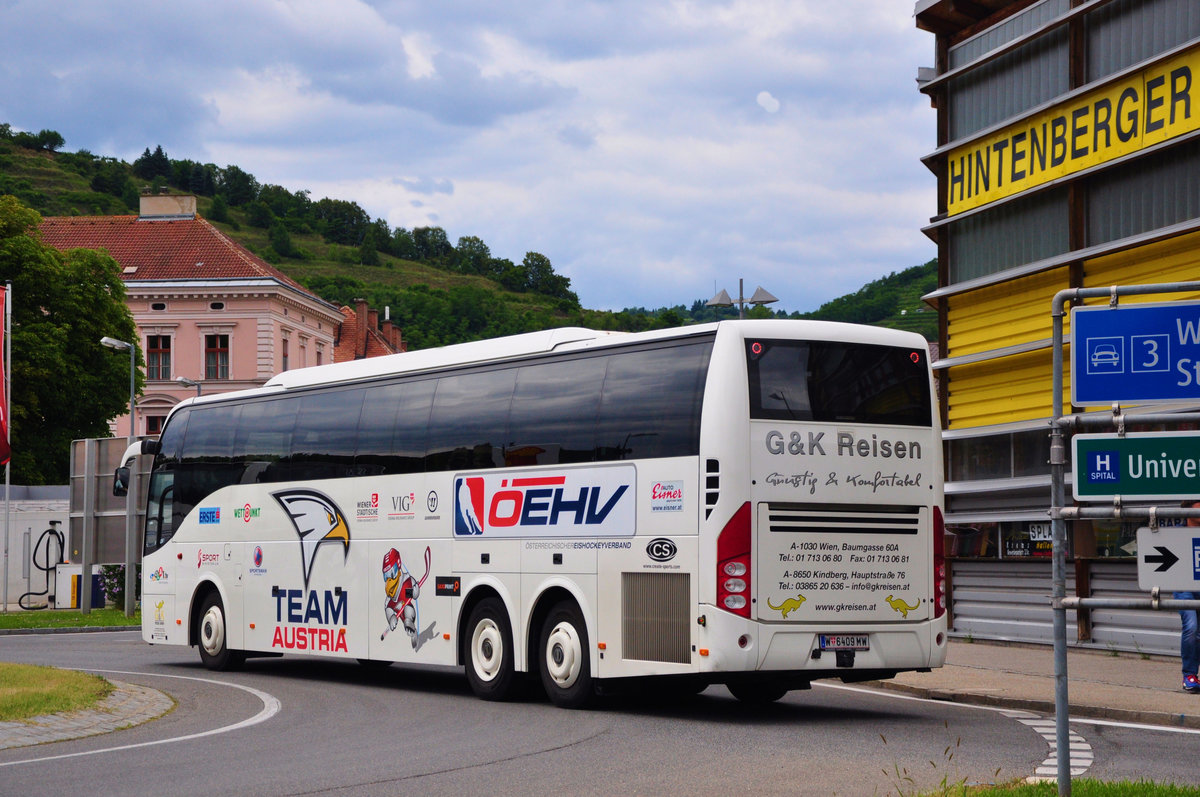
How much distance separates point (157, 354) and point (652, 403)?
65.7 m

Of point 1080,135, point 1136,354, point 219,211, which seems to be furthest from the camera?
point 219,211

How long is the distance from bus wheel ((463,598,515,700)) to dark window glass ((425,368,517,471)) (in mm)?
1560

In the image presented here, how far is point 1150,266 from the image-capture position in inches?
789

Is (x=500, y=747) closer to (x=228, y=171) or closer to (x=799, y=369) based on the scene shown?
(x=799, y=369)

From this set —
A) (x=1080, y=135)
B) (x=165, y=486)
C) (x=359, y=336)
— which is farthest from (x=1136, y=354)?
(x=359, y=336)

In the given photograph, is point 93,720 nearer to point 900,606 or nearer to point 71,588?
point 900,606

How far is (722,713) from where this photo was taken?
14.9 meters

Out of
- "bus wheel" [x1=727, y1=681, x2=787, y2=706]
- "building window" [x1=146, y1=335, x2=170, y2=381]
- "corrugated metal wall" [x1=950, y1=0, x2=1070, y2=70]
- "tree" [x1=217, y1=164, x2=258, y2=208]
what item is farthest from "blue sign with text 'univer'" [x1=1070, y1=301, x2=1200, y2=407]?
"tree" [x1=217, y1=164, x2=258, y2=208]

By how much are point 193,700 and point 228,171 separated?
6568 inches

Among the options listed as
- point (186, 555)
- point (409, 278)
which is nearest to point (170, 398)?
point (186, 555)

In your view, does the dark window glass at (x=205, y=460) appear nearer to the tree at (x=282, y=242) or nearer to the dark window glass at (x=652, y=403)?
the dark window glass at (x=652, y=403)

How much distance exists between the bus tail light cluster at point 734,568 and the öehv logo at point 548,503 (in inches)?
49.2

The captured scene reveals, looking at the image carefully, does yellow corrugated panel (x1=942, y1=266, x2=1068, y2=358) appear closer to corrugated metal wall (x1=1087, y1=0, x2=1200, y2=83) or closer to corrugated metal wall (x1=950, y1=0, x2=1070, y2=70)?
corrugated metal wall (x1=1087, y1=0, x2=1200, y2=83)

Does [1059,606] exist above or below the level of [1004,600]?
above
